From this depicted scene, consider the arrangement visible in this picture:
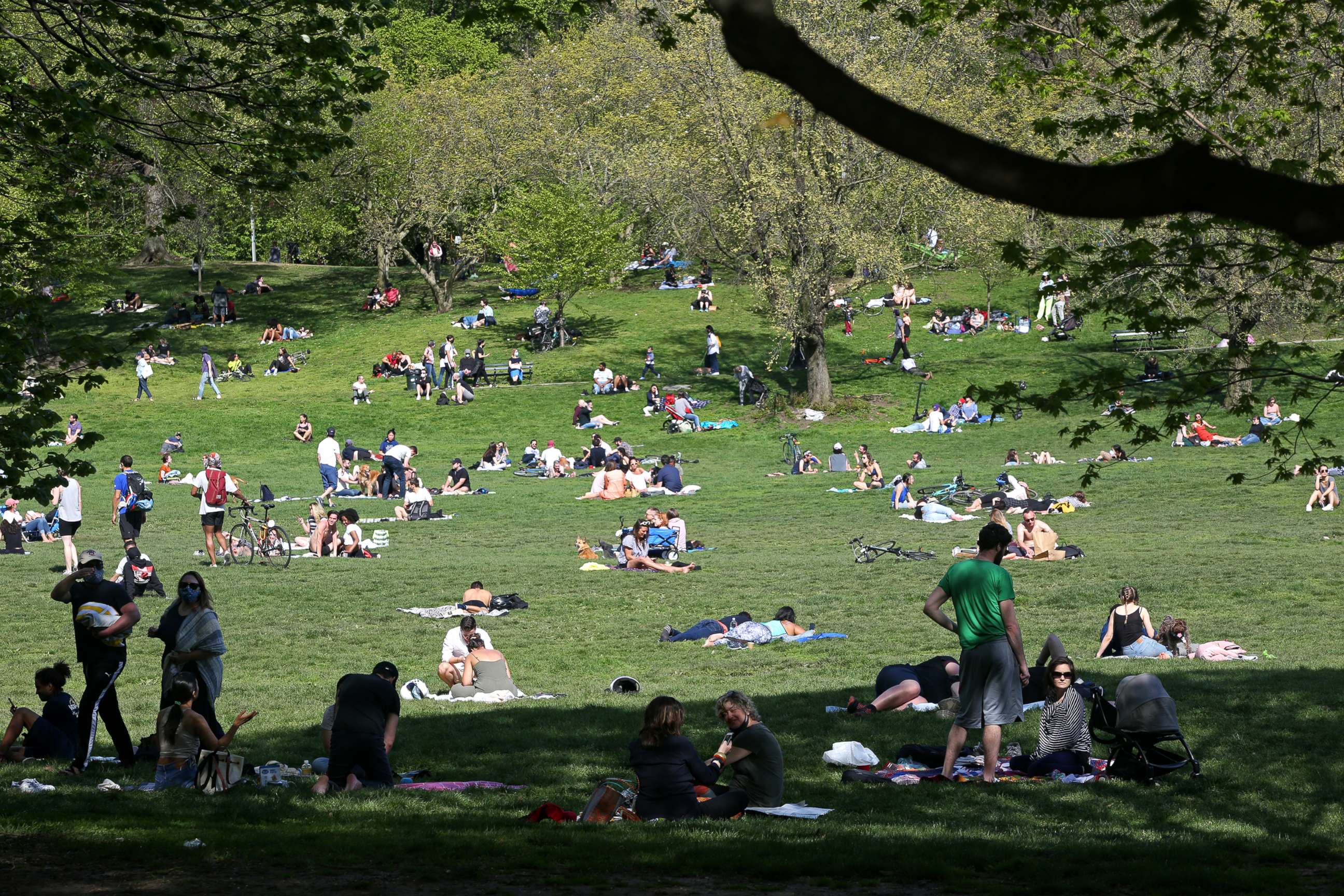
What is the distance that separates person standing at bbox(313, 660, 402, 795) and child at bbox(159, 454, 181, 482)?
25.5 metres

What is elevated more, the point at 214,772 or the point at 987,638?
the point at 987,638

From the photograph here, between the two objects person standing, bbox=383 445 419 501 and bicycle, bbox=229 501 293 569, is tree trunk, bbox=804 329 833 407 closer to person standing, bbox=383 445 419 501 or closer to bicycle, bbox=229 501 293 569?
person standing, bbox=383 445 419 501

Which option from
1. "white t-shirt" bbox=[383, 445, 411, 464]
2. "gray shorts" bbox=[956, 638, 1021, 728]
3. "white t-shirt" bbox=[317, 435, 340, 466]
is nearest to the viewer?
"gray shorts" bbox=[956, 638, 1021, 728]

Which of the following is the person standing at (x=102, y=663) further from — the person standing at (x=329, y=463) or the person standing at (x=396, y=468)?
the person standing at (x=396, y=468)

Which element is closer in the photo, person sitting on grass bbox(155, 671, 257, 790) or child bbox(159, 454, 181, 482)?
person sitting on grass bbox(155, 671, 257, 790)

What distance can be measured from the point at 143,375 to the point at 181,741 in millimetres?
36190

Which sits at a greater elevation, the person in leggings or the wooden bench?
the wooden bench

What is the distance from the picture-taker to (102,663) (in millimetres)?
10617

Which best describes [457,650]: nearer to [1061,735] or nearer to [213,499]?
[1061,735]

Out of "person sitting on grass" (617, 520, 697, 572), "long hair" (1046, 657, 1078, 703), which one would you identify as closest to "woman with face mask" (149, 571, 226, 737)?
"long hair" (1046, 657, 1078, 703)

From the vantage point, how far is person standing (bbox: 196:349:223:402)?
4341cm

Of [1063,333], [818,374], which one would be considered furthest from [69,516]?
[1063,333]

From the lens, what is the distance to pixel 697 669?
1477 centimetres

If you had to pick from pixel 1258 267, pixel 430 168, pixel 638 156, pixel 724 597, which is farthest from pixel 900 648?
pixel 430 168
